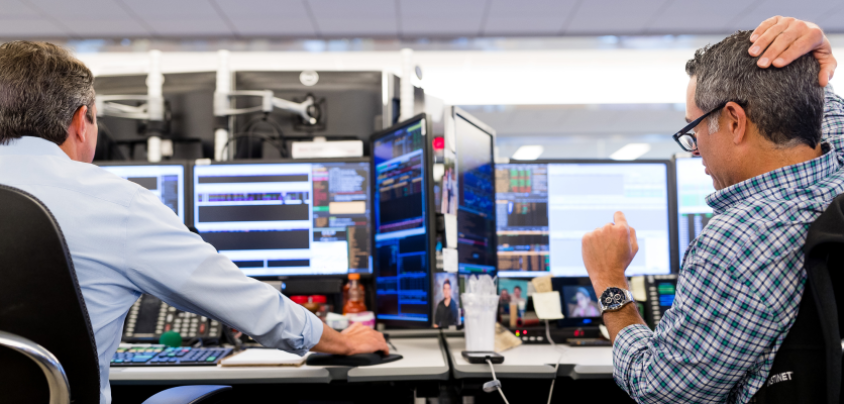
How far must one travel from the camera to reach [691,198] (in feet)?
6.01

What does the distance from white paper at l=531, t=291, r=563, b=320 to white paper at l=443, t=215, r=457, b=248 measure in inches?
12.7

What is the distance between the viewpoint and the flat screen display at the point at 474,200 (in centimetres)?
164

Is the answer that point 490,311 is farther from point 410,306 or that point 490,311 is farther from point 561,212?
point 561,212

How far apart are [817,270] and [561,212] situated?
106cm

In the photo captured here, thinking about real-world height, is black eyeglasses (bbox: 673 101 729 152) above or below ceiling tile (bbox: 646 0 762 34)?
below

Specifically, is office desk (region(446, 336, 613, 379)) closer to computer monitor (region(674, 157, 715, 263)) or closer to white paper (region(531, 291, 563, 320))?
white paper (region(531, 291, 563, 320))

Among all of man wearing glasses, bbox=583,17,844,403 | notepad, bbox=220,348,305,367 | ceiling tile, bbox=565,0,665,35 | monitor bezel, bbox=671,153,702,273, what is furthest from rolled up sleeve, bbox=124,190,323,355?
ceiling tile, bbox=565,0,665,35

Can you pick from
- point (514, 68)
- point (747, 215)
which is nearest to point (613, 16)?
point (514, 68)

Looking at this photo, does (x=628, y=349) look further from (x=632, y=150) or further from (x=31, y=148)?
(x=632, y=150)

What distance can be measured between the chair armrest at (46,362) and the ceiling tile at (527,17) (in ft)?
13.1

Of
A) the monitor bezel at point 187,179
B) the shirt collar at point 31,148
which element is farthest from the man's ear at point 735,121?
the monitor bezel at point 187,179

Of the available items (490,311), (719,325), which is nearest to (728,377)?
(719,325)

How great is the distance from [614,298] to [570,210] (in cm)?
78

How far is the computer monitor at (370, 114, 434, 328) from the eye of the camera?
1.56 metres
